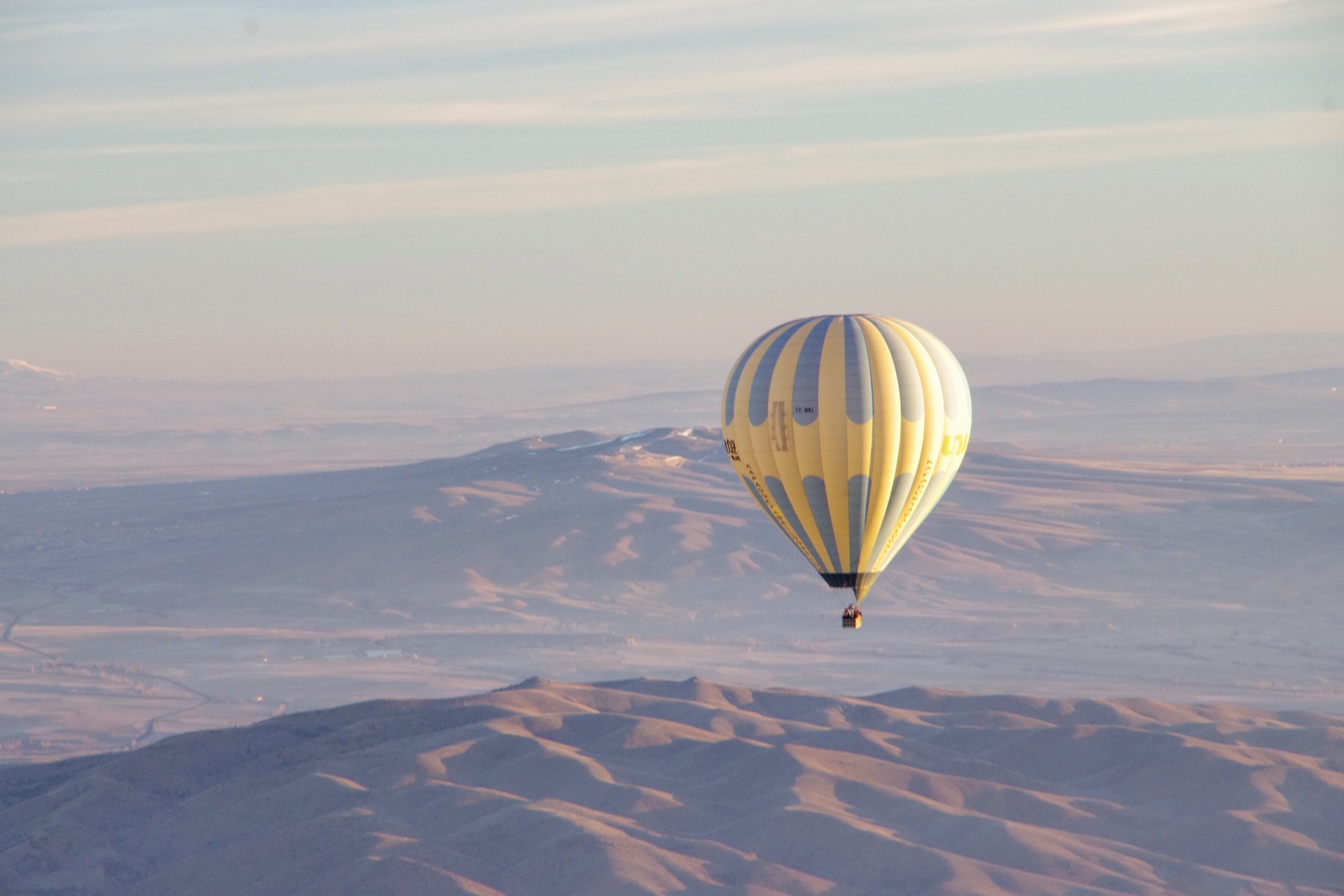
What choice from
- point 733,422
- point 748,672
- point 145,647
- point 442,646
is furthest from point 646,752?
point 145,647

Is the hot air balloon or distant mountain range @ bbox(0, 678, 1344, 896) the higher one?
the hot air balloon

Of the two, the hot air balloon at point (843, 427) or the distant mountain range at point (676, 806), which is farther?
the distant mountain range at point (676, 806)

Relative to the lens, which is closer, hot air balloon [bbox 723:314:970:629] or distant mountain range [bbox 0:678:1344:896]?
hot air balloon [bbox 723:314:970:629]

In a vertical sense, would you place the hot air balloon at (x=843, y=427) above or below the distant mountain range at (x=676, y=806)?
above

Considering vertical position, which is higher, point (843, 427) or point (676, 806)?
point (843, 427)

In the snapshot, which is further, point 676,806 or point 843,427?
point 676,806
